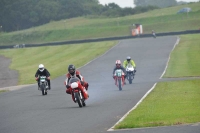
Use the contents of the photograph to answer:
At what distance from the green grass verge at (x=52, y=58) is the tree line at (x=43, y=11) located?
38826 millimetres

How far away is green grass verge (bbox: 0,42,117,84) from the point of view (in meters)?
50.1

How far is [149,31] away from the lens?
90.3 metres

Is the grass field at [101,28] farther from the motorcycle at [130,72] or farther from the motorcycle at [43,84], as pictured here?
the motorcycle at [43,84]

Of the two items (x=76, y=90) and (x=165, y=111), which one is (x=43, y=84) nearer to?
(x=76, y=90)

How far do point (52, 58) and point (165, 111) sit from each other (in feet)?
157

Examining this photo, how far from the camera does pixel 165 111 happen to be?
56.3 feet

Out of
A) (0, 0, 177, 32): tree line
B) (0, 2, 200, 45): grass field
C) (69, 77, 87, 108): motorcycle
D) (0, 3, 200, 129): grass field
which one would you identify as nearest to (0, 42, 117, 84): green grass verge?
(0, 3, 200, 129): grass field

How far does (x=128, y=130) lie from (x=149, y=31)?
3028 inches

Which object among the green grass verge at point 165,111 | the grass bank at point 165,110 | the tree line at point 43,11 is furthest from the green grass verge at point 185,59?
the tree line at point 43,11

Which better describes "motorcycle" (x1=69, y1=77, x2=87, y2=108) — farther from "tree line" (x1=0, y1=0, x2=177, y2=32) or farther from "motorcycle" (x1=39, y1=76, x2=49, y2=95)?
"tree line" (x1=0, y1=0, x2=177, y2=32)

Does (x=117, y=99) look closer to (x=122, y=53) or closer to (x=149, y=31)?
(x=122, y=53)

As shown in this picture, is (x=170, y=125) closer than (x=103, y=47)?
Yes

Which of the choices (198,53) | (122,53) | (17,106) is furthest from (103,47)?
(17,106)

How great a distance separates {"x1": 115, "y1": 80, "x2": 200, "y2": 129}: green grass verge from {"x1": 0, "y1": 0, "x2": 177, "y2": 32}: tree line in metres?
92.1
